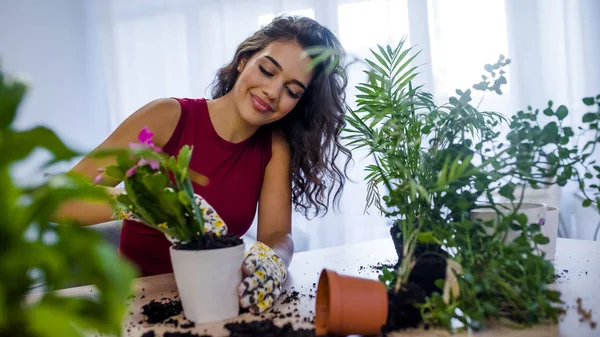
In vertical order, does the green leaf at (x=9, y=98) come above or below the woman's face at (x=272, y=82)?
below

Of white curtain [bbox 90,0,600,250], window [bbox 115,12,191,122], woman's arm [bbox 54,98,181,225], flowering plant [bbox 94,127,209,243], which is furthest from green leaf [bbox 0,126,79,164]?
window [bbox 115,12,191,122]

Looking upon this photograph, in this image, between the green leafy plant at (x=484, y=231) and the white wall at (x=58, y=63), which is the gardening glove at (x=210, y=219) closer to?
the green leafy plant at (x=484, y=231)

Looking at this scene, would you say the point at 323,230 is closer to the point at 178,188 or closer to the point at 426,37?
the point at 426,37

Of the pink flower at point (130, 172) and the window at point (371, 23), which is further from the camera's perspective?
the window at point (371, 23)

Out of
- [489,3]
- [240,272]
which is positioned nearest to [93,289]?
[240,272]

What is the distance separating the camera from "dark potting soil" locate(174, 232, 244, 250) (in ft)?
2.69

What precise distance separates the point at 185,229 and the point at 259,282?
0.16 metres

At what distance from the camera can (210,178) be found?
1591 mm

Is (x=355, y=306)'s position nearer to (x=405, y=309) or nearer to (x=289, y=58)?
(x=405, y=309)

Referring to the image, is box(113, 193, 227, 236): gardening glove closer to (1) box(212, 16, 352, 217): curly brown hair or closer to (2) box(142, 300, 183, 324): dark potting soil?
(2) box(142, 300, 183, 324): dark potting soil

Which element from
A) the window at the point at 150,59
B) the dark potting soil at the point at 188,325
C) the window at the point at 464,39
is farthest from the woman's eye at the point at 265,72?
the window at the point at 150,59

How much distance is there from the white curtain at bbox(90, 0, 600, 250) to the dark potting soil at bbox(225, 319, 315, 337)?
164cm

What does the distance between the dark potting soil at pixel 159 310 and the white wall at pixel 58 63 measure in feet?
9.22

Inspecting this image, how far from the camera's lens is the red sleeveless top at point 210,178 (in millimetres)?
1593
